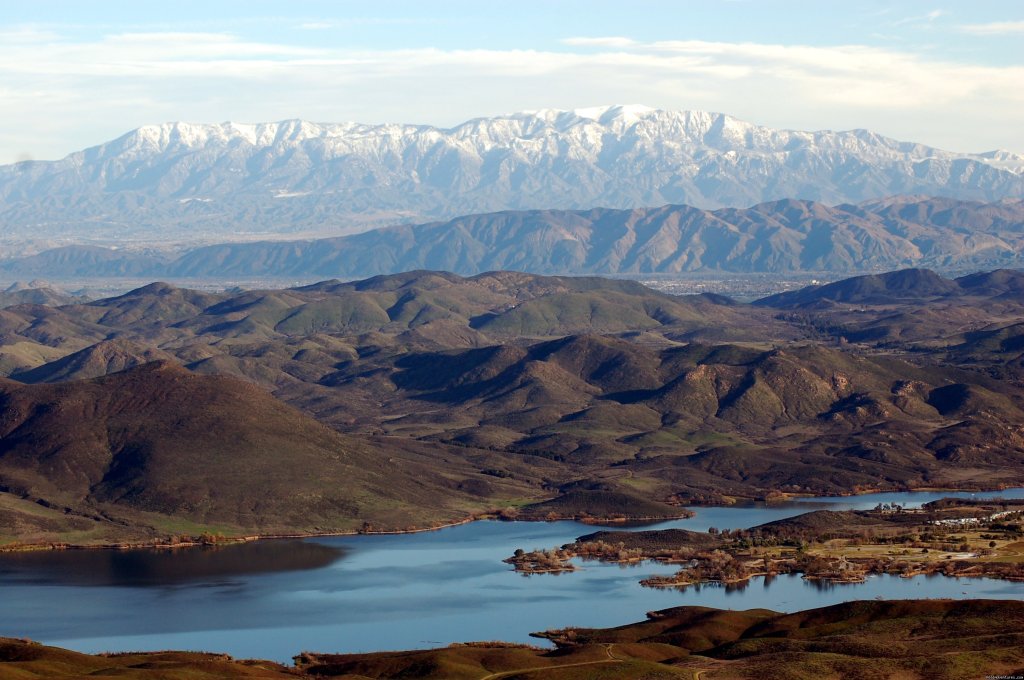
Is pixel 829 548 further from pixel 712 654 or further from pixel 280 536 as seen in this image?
pixel 280 536

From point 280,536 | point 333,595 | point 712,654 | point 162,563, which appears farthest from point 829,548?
point 162,563

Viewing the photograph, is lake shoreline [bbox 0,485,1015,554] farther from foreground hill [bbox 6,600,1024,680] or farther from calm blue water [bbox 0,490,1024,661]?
foreground hill [bbox 6,600,1024,680]

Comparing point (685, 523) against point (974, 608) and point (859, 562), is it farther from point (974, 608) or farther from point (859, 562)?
point (974, 608)

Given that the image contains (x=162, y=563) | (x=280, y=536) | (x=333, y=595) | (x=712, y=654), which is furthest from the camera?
(x=280, y=536)

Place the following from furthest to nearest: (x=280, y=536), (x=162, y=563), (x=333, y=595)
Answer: (x=280, y=536)
(x=162, y=563)
(x=333, y=595)

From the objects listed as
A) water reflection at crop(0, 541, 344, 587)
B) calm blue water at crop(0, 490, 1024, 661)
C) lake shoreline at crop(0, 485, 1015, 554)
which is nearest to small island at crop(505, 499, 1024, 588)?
calm blue water at crop(0, 490, 1024, 661)

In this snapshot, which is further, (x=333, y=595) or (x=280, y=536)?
(x=280, y=536)

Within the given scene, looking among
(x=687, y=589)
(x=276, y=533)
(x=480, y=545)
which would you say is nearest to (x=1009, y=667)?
(x=687, y=589)

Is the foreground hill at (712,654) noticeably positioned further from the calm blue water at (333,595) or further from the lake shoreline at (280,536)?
the lake shoreline at (280,536)
